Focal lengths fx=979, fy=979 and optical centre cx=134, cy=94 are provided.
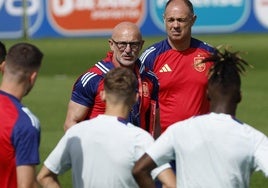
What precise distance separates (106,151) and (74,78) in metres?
15.5

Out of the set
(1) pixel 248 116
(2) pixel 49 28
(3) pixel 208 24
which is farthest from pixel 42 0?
(1) pixel 248 116

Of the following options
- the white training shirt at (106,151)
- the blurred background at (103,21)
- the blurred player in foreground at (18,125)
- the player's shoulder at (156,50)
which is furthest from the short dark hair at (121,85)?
the blurred background at (103,21)

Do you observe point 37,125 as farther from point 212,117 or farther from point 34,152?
point 212,117

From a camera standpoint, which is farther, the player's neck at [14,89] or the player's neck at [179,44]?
the player's neck at [179,44]

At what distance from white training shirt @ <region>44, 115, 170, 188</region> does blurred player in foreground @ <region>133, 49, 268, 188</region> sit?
0.15 meters

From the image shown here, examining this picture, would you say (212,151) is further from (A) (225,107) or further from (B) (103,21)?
(B) (103,21)

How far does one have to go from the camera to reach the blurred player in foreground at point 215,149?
6.28 meters

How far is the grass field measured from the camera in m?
16.0

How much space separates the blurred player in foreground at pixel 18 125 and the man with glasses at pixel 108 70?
1825 millimetres

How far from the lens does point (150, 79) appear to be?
8.77 m

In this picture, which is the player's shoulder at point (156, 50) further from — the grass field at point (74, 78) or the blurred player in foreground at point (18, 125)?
the blurred player in foreground at point (18, 125)

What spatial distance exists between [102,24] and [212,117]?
21722 mm

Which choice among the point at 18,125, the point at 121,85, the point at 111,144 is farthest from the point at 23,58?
the point at 111,144

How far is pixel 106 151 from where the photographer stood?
21.4 ft
